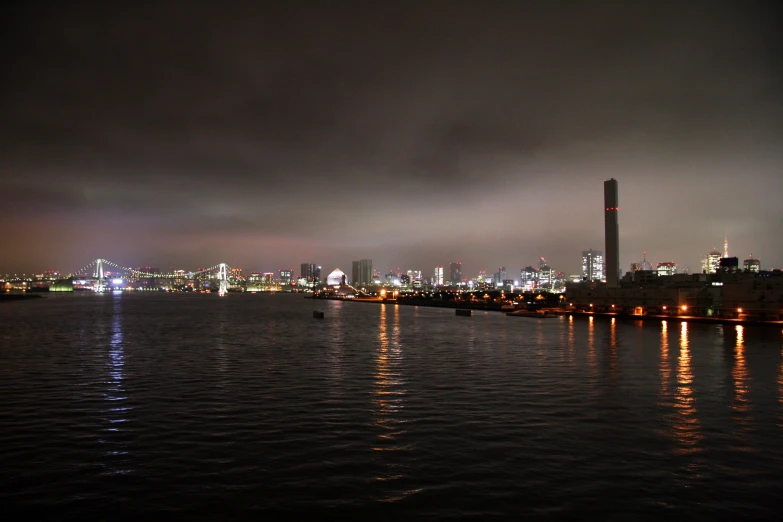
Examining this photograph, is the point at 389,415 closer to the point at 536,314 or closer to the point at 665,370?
the point at 665,370

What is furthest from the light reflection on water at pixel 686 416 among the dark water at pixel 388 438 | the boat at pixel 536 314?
the boat at pixel 536 314

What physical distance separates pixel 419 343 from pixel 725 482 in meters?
23.5

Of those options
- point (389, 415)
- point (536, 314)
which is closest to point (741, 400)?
point (389, 415)

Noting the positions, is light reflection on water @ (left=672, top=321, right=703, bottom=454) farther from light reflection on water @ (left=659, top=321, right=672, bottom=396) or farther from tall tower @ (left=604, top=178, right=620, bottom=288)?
tall tower @ (left=604, top=178, right=620, bottom=288)

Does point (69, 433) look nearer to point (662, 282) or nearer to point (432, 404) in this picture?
point (432, 404)

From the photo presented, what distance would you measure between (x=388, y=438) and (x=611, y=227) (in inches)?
3593

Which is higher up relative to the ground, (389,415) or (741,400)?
(389,415)

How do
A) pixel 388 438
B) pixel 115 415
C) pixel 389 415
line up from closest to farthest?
pixel 388 438 → pixel 115 415 → pixel 389 415

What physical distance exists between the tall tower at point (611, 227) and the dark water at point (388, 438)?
70132 mm

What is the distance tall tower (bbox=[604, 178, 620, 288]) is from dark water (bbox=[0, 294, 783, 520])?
70.1 m

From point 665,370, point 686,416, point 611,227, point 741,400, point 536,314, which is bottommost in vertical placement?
point 536,314

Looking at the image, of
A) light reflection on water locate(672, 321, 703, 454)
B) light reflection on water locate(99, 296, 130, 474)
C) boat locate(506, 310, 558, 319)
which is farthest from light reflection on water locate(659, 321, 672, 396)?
boat locate(506, 310, 558, 319)

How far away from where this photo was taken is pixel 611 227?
92250mm

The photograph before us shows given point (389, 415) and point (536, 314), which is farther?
point (536, 314)
